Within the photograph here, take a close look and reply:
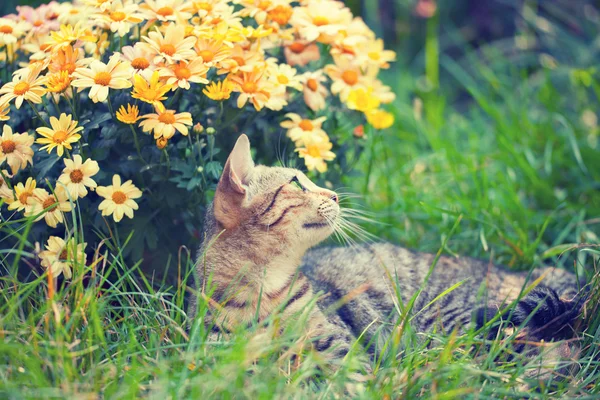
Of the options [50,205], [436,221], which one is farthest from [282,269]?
[436,221]

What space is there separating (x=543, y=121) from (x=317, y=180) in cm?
205

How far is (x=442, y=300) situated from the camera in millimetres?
2691

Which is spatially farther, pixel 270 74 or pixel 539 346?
pixel 270 74

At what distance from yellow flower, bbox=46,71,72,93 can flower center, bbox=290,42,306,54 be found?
94cm

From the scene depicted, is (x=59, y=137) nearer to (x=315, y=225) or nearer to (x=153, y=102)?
(x=153, y=102)

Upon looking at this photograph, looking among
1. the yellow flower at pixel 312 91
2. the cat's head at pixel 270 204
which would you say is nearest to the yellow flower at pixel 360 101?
the yellow flower at pixel 312 91

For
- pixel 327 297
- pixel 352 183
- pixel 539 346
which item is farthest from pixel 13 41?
pixel 539 346

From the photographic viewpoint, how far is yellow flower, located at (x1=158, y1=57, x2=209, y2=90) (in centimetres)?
220

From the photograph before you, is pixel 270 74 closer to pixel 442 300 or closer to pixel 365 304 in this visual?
pixel 365 304

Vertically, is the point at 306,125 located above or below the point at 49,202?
above

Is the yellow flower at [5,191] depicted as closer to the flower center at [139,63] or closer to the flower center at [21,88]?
the flower center at [21,88]

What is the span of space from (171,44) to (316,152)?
691 millimetres

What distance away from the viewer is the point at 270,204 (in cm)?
229

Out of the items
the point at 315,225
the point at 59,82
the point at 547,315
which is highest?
the point at 59,82
